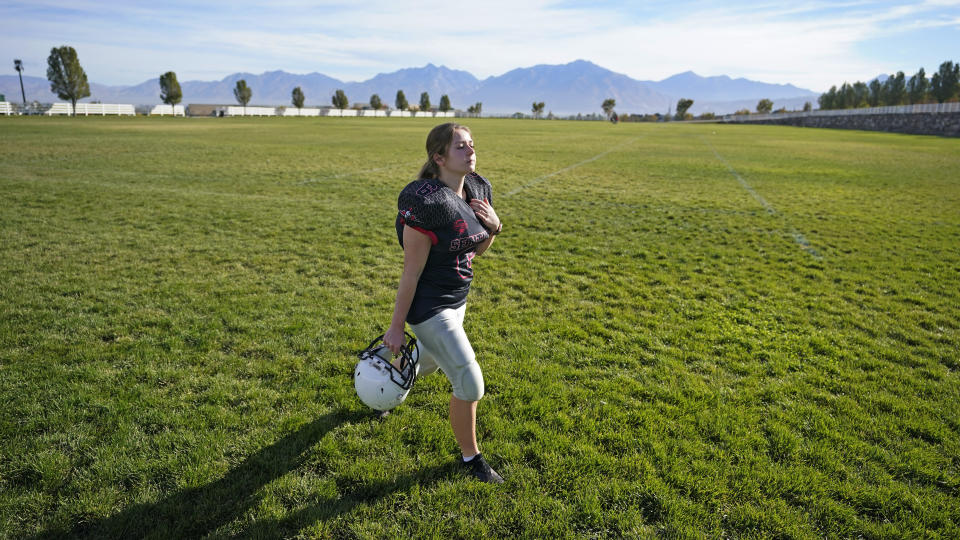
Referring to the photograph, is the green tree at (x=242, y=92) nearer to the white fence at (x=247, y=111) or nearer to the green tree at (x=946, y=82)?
the white fence at (x=247, y=111)

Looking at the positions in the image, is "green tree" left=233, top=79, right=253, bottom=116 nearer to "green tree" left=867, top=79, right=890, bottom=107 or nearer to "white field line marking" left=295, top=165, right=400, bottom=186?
"white field line marking" left=295, top=165, right=400, bottom=186

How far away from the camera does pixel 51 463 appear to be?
3.54 metres

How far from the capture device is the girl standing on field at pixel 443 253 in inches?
116

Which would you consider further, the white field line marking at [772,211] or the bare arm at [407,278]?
the white field line marking at [772,211]

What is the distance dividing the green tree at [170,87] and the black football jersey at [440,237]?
320 ft

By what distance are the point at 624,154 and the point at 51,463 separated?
2899 centimetres

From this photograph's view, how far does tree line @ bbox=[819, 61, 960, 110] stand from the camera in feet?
267

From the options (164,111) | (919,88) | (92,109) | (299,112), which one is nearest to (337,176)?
(92,109)

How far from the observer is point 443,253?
3.07m

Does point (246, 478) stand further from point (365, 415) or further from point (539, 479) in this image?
point (539, 479)

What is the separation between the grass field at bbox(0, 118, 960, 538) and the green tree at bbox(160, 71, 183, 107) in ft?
287

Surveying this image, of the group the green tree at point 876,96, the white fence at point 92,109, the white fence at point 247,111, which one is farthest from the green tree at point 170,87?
the green tree at point 876,96

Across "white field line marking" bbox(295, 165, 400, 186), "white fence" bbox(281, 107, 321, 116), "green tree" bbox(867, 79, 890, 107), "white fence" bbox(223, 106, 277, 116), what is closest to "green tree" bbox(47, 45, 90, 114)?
"white fence" bbox(223, 106, 277, 116)

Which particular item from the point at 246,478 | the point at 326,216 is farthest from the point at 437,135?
the point at 326,216
